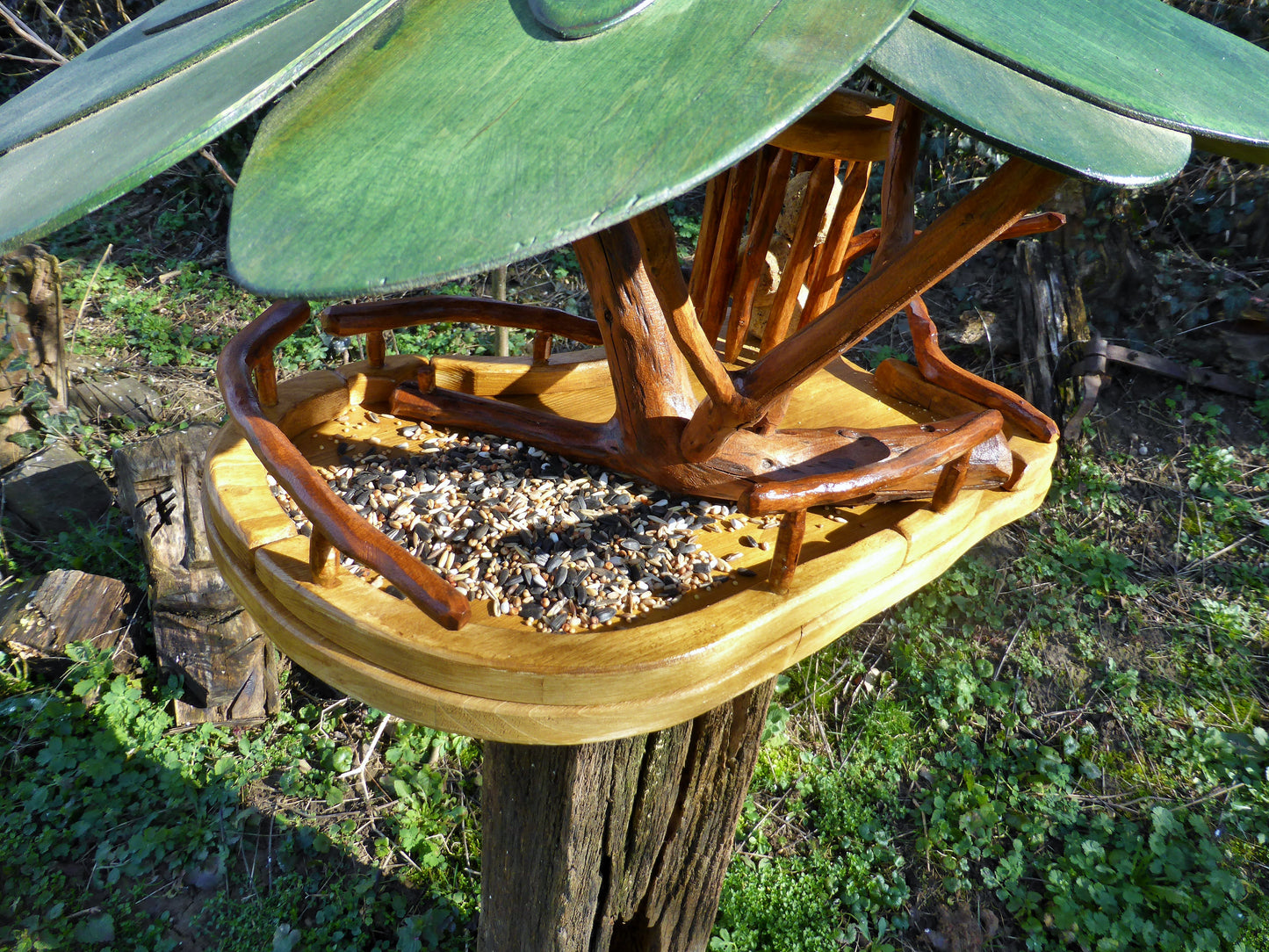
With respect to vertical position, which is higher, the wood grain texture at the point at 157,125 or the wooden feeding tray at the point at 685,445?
the wood grain texture at the point at 157,125

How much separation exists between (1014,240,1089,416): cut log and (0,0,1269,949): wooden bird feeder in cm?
172

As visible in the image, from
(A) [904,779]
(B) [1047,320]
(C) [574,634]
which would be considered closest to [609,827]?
(C) [574,634]

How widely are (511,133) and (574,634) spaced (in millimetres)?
526

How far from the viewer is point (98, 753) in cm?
219

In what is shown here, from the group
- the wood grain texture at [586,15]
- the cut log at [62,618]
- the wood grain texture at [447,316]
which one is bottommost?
the cut log at [62,618]

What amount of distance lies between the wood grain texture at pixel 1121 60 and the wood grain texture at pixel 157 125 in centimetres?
45

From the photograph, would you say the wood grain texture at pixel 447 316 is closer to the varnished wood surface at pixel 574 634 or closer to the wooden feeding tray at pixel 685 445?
the wooden feeding tray at pixel 685 445

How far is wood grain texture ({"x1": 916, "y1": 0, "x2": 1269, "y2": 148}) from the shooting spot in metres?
0.59

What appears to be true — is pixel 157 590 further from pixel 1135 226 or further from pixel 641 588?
pixel 1135 226

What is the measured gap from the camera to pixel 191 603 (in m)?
2.26

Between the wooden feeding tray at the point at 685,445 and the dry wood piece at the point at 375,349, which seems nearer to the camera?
the wooden feeding tray at the point at 685,445

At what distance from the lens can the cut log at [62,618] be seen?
231 centimetres

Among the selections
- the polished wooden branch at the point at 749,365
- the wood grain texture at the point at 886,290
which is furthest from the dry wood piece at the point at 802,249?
the wood grain texture at the point at 886,290

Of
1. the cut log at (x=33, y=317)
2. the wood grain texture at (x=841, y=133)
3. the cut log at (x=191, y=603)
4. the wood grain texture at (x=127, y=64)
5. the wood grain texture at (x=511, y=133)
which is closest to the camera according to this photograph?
the wood grain texture at (x=511, y=133)
